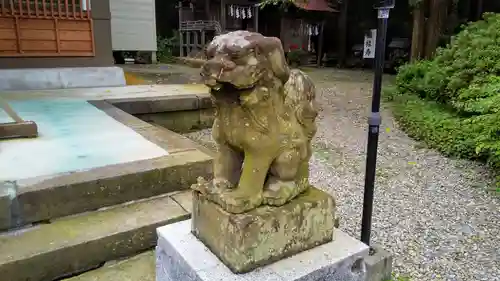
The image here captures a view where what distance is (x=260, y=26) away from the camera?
16344 mm

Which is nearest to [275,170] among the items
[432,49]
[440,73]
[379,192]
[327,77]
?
[379,192]

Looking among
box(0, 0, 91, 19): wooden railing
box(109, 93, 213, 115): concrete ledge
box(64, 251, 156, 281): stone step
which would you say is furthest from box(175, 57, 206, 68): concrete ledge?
box(64, 251, 156, 281): stone step

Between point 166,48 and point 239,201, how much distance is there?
16.2 meters

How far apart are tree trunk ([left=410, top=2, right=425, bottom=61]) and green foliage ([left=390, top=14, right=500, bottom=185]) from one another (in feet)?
7.94

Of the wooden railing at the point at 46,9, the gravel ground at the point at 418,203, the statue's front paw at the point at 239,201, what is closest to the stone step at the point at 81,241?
the statue's front paw at the point at 239,201

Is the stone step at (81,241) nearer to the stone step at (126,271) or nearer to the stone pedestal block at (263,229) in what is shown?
the stone step at (126,271)

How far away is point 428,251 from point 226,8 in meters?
13.4

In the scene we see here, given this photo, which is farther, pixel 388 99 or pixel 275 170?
pixel 388 99

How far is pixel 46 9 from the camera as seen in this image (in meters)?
6.01

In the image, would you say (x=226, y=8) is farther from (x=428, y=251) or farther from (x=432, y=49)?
(x=428, y=251)

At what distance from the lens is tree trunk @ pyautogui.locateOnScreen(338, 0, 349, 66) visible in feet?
46.9

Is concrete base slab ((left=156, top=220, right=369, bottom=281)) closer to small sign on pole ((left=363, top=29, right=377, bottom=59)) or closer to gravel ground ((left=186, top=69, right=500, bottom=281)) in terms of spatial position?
gravel ground ((left=186, top=69, right=500, bottom=281))

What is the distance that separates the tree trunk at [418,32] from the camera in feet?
28.7

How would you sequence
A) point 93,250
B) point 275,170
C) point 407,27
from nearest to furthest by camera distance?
1. point 275,170
2. point 93,250
3. point 407,27
